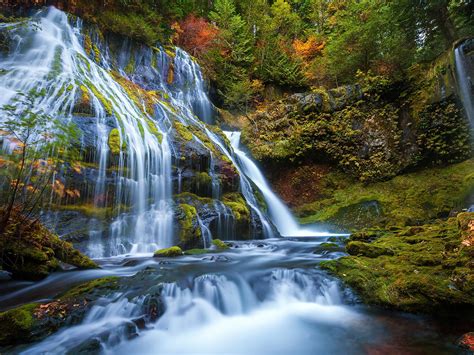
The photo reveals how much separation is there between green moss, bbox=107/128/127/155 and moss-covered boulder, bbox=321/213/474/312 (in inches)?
230

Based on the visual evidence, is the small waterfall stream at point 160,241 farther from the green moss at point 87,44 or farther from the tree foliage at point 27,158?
the tree foliage at point 27,158

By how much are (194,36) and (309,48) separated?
7.83m

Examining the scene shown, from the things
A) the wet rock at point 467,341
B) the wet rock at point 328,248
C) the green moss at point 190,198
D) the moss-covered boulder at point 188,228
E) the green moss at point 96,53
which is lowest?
the wet rock at point 467,341

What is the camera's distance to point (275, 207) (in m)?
11.4

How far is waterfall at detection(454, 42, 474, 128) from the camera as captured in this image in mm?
9414

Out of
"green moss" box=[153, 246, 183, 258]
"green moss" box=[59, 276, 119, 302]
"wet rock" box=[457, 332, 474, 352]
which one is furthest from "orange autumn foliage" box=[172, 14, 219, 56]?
"wet rock" box=[457, 332, 474, 352]

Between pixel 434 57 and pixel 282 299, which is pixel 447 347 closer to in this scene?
pixel 282 299

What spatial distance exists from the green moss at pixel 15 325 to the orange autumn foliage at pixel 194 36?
16.9 m

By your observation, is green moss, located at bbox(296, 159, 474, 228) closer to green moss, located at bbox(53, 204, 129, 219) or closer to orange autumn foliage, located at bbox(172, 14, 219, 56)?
green moss, located at bbox(53, 204, 129, 219)

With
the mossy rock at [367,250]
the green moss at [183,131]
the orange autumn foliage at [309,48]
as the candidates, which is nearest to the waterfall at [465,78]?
the mossy rock at [367,250]

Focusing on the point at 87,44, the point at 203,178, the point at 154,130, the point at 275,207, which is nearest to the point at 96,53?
the point at 87,44

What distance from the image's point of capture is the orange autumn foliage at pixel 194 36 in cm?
1738

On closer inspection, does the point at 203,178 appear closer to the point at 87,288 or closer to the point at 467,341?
the point at 87,288

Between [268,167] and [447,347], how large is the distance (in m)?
10.5
